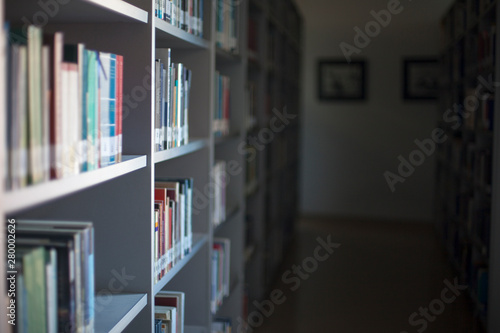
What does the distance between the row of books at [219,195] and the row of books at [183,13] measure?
0.69 m

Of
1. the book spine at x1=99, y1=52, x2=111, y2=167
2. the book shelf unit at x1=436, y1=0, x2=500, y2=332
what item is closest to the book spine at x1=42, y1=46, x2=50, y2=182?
the book spine at x1=99, y1=52, x2=111, y2=167

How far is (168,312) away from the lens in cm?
192

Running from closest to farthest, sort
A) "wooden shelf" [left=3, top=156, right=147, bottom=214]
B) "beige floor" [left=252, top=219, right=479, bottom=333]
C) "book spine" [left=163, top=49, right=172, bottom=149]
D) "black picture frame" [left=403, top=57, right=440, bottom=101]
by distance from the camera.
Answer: "wooden shelf" [left=3, top=156, right=147, bottom=214] → "book spine" [left=163, top=49, right=172, bottom=149] → "beige floor" [left=252, top=219, right=479, bottom=333] → "black picture frame" [left=403, top=57, right=440, bottom=101]

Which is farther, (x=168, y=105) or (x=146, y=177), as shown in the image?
(x=168, y=105)

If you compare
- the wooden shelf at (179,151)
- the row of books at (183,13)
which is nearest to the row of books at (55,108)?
the wooden shelf at (179,151)

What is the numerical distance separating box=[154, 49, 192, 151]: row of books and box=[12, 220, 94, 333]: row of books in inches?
24.1

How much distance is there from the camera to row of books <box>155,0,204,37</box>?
191cm

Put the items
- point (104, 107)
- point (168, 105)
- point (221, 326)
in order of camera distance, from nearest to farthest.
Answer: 1. point (104, 107)
2. point (168, 105)
3. point (221, 326)

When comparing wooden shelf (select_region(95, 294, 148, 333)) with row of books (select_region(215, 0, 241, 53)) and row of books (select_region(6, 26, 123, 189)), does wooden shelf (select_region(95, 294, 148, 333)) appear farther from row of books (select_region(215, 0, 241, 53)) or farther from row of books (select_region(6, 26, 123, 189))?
row of books (select_region(215, 0, 241, 53))

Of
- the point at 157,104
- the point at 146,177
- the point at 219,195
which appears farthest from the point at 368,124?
the point at 146,177

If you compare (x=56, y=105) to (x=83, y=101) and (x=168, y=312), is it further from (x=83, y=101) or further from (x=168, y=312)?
(x=168, y=312)

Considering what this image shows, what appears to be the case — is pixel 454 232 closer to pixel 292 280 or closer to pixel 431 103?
pixel 292 280

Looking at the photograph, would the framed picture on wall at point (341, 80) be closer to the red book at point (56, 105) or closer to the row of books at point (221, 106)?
the row of books at point (221, 106)

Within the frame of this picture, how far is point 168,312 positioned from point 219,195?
97cm
